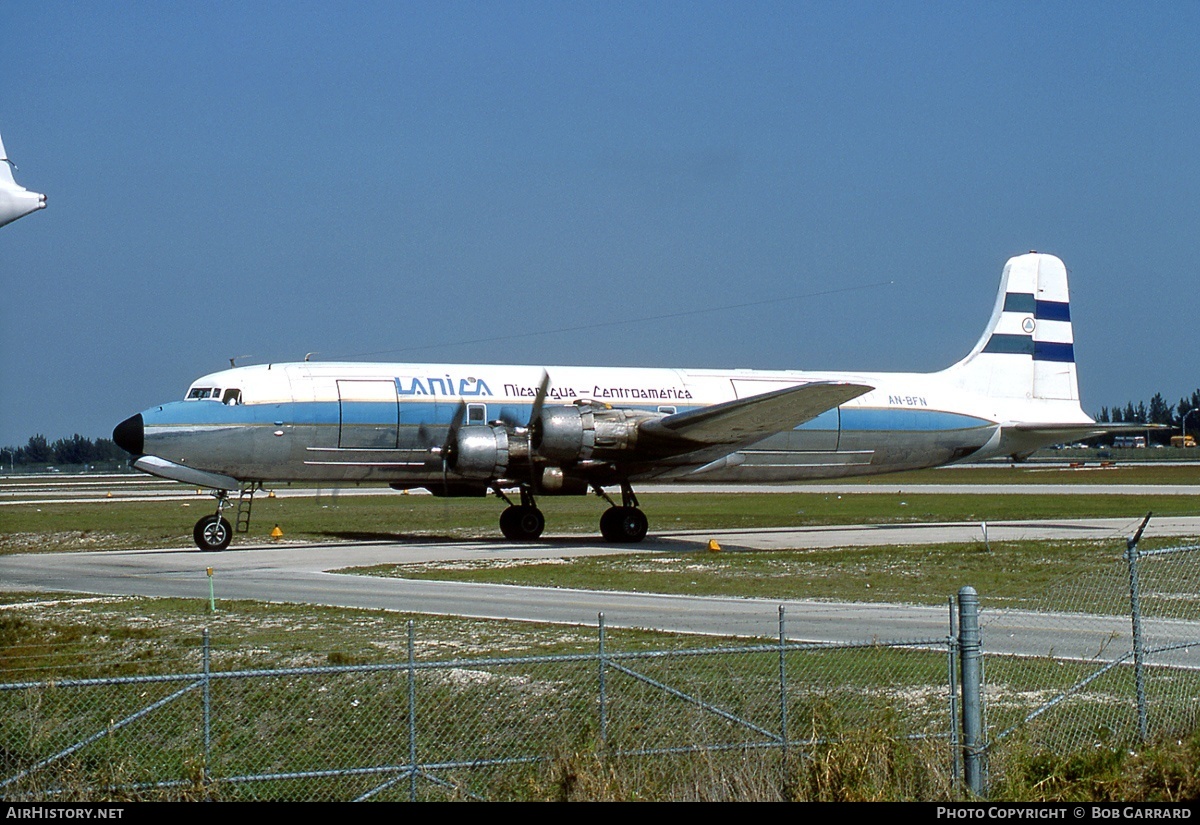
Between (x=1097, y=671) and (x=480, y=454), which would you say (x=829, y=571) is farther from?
(x=1097, y=671)

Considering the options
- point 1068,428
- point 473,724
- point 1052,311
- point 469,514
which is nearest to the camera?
point 473,724

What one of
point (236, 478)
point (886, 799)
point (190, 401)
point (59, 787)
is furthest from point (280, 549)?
point (886, 799)

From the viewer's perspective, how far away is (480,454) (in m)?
29.0

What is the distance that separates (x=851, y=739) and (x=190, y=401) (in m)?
22.8

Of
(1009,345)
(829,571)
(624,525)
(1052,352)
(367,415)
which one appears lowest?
(829,571)

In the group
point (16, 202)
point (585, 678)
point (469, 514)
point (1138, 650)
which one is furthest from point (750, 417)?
point (16, 202)

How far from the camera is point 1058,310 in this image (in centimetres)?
4031

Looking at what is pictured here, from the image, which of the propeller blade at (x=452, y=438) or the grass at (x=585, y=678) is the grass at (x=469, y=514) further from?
the grass at (x=585, y=678)

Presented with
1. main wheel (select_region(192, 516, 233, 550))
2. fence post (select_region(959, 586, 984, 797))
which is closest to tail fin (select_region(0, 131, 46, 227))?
fence post (select_region(959, 586, 984, 797))

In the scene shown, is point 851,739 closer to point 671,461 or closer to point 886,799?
point 886,799

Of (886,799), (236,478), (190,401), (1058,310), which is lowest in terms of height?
(886,799)

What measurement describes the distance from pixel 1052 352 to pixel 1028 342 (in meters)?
1.06

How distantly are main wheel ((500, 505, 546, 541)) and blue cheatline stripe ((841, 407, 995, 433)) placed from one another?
9.14 meters

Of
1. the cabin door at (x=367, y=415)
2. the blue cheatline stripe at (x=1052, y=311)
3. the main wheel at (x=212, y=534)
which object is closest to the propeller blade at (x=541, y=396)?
the cabin door at (x=367, y=415)
